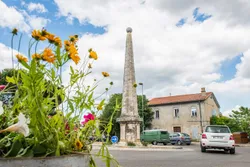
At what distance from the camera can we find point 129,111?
18797 mm

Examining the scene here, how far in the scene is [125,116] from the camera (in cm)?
1877

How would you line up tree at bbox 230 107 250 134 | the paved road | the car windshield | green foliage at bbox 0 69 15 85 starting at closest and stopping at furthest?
green foliage at bbox 0 69 15 85 → the paved road → the car windshield → tree at bbox 230 107 250 134

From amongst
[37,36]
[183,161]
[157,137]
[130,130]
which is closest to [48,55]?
[37,36]

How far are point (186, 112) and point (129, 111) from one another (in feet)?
55.1

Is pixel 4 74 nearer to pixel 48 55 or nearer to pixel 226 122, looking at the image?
pixel 48 55

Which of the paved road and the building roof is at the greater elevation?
the building roof

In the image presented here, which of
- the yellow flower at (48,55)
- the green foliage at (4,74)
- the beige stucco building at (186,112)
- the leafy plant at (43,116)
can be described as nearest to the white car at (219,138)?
the green foliage at (4,74)

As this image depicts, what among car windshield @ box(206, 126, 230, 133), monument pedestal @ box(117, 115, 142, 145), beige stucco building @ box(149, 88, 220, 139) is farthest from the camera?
beige stucco building @ box(149, 88, 220, 139)

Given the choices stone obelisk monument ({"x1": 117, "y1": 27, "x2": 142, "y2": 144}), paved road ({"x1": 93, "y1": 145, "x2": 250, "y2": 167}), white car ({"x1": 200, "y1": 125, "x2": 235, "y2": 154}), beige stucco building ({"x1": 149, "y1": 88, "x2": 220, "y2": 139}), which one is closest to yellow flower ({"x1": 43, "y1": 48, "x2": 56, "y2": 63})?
paved road ({"x1": 93, "y1": 145, "x2": 250, "y2": 167})

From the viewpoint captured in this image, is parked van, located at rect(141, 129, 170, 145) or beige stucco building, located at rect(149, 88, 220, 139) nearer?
parked van, located at rect(141, 129, 170, 145)

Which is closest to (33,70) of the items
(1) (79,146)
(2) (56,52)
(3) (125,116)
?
(2) (56,52)

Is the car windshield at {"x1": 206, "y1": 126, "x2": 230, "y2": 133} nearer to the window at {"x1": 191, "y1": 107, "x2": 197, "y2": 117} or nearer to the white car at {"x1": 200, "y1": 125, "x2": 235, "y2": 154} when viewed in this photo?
the white car at {"x1": 200, "y1": 125, "x2": 235, "y2": 154}

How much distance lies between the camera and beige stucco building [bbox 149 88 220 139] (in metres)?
32.3

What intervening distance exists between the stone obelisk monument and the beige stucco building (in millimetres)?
15866
